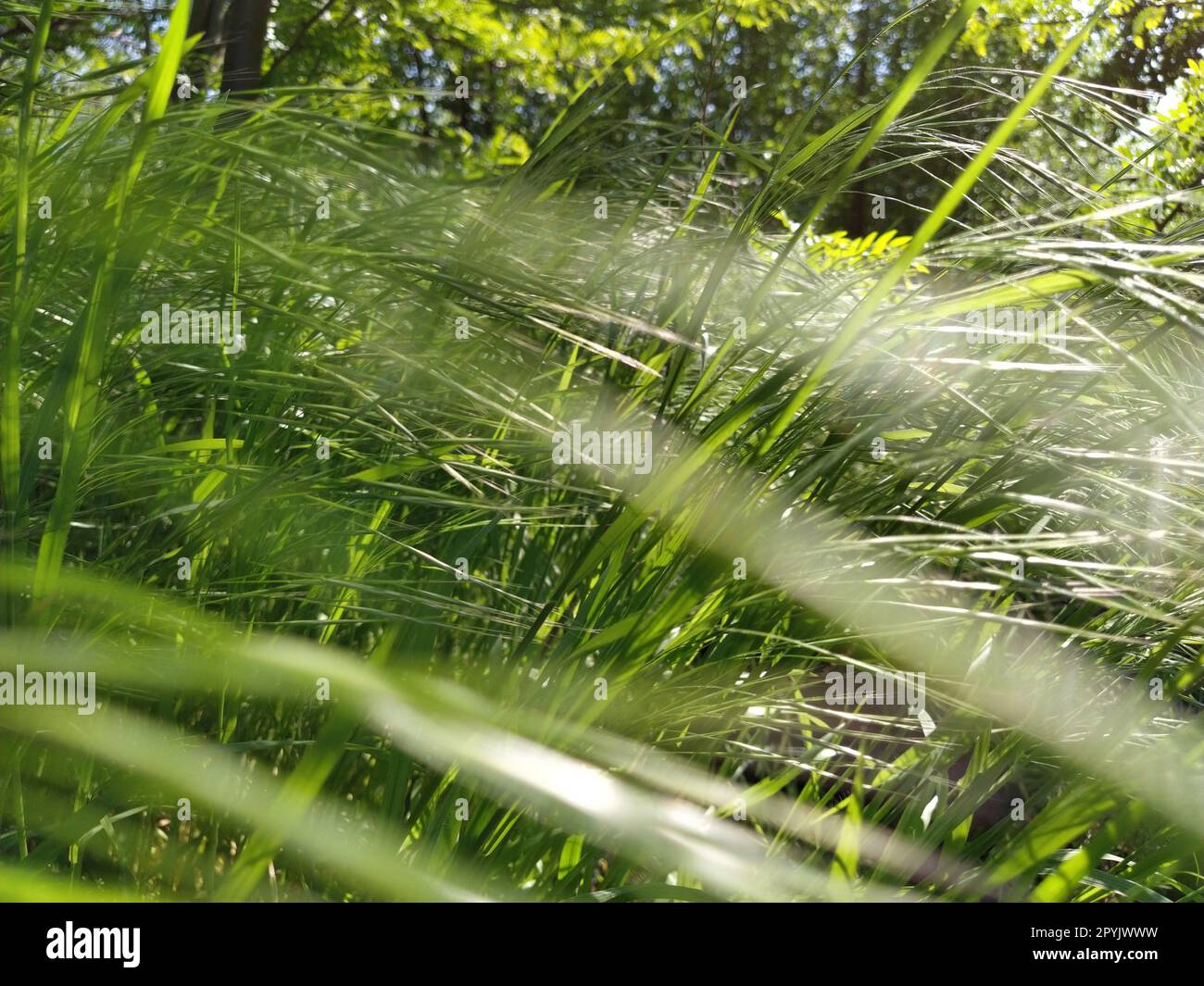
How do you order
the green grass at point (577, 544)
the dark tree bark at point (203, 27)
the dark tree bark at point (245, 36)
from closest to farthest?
the green grass at point (577, 544)
the dark tree bark at point (203, 27)
the dark tree bark at point (245, 36)

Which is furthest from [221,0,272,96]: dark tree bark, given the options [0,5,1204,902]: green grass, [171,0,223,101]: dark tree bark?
[0,5,1204,902]: green grass

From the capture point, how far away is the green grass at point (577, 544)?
27.5 inches

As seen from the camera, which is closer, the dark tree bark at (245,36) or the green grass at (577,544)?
the green grass at (577,544)

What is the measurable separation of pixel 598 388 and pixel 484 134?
7.28 meters

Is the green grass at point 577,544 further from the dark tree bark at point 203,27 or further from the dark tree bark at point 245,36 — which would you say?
the dark tree bark at point 245,36

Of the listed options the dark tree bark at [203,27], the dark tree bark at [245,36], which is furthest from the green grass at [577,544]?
the dark tree bark at [245,36]

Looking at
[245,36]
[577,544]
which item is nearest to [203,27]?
[245,36]

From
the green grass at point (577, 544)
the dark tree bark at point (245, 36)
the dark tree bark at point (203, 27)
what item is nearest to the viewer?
the green grass at point (577, 544)

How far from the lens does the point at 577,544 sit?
1265mm

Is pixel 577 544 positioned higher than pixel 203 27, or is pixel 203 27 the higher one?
pixel 203 27

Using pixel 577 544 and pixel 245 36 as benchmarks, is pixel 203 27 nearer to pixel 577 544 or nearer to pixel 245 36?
pixel 245 36

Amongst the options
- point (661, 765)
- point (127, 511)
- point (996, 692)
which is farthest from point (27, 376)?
point (996, 692)

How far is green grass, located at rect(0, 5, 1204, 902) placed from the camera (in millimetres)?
699

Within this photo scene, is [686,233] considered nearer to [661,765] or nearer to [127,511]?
[661,765]
